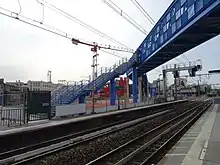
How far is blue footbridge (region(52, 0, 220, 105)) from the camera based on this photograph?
19922mm

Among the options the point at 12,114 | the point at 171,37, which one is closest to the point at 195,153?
the point at 12,114

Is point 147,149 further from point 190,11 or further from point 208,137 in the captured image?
point 190,11

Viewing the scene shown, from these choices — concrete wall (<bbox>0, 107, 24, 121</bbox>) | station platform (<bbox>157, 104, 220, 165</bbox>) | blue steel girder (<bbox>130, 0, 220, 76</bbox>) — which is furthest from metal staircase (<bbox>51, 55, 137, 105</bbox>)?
station platform (<bbox>157, 104, 220, 165</bbox>)

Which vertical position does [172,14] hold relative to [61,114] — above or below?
above

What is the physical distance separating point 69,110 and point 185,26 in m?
12.9

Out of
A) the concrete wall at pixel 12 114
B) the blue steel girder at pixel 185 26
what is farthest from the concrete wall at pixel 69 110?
the blue steel girder at pixel 185 26

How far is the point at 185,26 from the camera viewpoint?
22.5 m

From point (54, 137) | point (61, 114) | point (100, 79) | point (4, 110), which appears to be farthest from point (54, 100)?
point (54, 137)

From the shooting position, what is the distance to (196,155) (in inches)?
349

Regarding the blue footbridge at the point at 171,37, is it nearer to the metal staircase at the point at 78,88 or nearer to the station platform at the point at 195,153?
the metal staircase at the point at 78,88

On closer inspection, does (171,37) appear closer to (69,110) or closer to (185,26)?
(185,26)

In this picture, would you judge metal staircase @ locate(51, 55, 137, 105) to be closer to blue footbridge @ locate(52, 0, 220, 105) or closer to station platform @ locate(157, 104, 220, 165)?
blue footbridge @ locate(52, 0, 220, 105)

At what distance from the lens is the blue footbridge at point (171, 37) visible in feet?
65.4

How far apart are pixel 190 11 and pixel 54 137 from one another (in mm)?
15420
